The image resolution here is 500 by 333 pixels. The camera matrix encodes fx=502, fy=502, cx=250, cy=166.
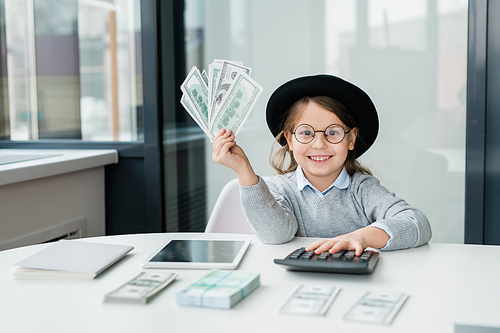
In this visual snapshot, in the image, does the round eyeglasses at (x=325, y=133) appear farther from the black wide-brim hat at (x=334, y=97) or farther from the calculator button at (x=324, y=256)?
the calculator button at (x=324, y=256)

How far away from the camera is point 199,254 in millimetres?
1128

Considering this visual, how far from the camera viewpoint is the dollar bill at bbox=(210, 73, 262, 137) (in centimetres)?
137

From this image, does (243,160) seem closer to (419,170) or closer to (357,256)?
(357,256)

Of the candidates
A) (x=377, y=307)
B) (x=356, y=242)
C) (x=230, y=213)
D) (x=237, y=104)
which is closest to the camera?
(x=377, y=307)

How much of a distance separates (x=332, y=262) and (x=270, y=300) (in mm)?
175

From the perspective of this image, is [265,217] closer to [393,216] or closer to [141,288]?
[393,216]

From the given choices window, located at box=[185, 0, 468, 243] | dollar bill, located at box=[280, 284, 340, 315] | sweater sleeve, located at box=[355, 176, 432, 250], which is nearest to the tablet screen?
dollar bill, located at box=[280, 284, 340, 315]

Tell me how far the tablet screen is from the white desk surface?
0.14ft

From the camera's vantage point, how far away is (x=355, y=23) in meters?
2.21

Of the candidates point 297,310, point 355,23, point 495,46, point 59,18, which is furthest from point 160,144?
point 297,310

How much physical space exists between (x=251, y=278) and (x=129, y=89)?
180cm

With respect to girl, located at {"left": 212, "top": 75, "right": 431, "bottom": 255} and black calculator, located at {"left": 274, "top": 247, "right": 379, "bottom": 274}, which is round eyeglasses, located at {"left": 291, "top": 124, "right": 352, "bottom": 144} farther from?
black calculator, located at {"left": 274, "top": 247, "right": 379, "bottom": 274}

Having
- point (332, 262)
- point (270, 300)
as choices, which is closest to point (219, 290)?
point (270, 300)

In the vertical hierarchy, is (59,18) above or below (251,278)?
above
